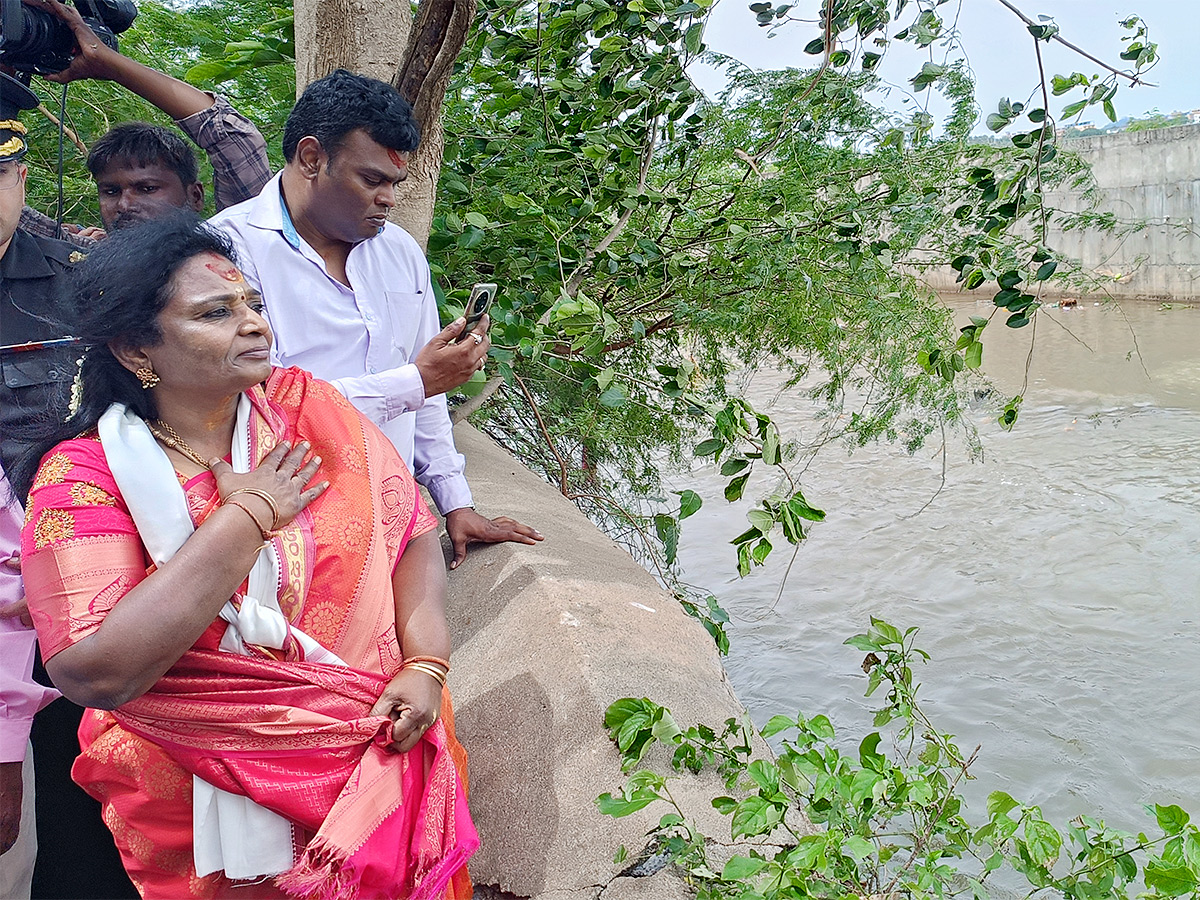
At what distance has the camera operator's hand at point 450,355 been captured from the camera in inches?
86.1

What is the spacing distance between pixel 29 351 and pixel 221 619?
0.92 meters

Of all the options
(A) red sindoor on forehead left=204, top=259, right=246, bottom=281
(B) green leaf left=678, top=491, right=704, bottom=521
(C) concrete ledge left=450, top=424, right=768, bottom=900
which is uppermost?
(A) red sindoor on forehead left=204, top=259, right=246, bottom=281

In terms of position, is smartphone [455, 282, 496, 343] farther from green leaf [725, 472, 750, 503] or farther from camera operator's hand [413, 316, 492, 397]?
green leaf [725, 472, 750, 503]

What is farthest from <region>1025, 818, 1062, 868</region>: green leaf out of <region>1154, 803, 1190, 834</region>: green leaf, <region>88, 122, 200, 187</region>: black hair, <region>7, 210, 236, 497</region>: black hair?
<region>88, 122, 200, 187</region>: black hair

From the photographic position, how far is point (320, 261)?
2314 millimetres

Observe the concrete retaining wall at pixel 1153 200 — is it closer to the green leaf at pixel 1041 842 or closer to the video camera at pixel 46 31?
the video camera at pixel 46 31

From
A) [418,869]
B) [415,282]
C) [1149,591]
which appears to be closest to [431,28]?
[415,282]

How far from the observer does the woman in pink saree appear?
1.44 m

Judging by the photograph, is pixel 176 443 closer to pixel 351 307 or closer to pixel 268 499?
pixel 268 499

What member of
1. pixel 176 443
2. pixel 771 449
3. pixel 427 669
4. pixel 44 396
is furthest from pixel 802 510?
pixel 44 396

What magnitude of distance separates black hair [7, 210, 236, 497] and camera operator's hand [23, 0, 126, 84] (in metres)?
1.10

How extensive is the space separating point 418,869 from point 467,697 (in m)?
0.87

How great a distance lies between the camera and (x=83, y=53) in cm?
246

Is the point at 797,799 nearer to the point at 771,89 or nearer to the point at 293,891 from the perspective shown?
the point at 293,891
